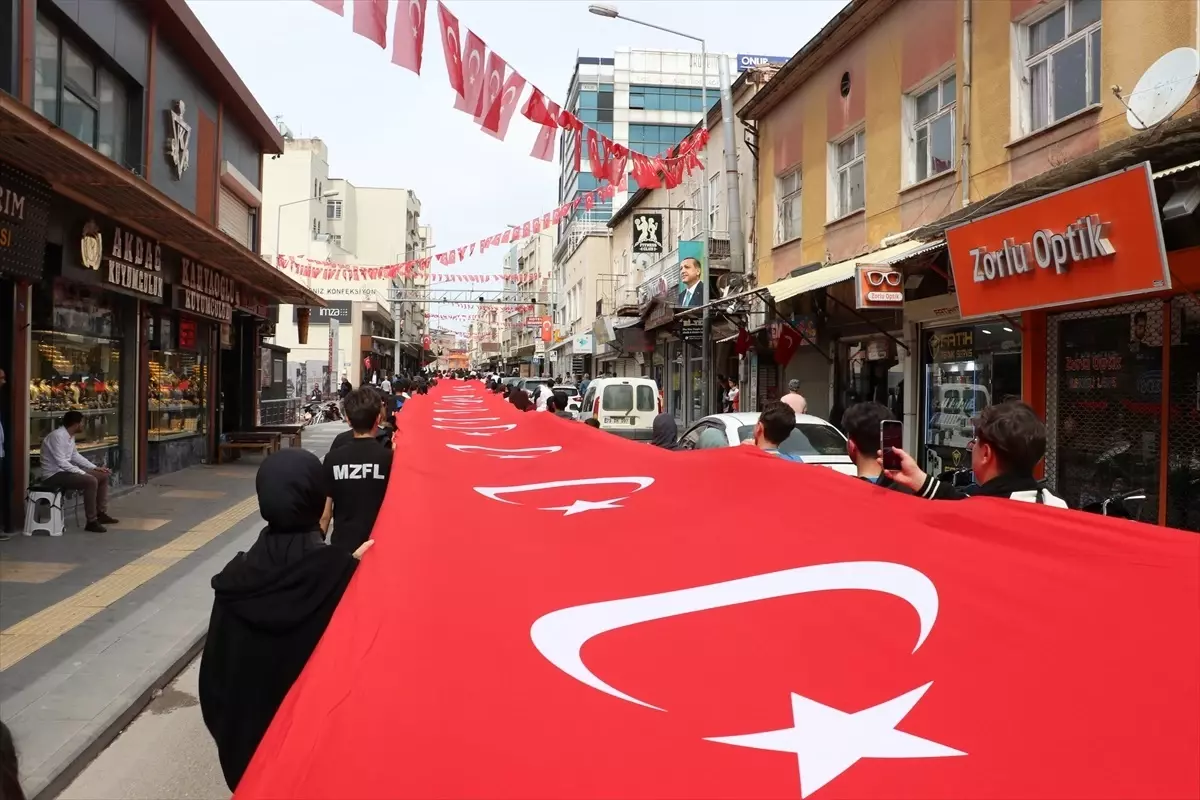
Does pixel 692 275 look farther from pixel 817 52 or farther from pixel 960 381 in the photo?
pixel 960 381

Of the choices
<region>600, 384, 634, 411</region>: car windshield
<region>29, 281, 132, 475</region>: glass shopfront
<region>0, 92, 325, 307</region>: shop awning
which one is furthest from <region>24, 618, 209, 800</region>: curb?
<region>600, 384, 634, 411</region>: car windshield

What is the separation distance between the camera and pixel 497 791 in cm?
185

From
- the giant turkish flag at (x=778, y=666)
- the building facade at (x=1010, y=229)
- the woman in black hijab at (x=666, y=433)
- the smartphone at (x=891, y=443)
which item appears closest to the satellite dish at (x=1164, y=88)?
the building facade at (x=1010, y=229)

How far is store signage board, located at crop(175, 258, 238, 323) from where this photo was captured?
14.1 metres

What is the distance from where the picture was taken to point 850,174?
16641 millimetres

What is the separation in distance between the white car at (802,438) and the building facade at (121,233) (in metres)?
6.51

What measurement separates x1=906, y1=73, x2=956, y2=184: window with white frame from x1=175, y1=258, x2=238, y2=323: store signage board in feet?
40.3

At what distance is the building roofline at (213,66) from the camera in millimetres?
13547

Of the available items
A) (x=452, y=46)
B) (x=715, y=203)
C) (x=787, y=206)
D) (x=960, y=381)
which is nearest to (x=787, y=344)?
(x=787, y=206)

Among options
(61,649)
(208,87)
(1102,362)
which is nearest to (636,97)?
(208,87)

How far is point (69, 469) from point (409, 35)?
20.6 ft

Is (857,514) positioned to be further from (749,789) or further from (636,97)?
(636,97)

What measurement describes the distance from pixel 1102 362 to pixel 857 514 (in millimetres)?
8517

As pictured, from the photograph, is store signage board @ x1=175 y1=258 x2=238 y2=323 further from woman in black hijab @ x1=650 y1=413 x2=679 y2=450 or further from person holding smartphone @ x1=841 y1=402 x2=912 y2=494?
person holding smartphone @ x1=841 y1=402 x2=912 y2=494
